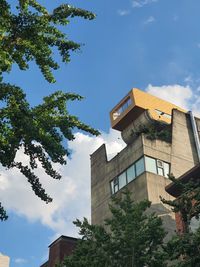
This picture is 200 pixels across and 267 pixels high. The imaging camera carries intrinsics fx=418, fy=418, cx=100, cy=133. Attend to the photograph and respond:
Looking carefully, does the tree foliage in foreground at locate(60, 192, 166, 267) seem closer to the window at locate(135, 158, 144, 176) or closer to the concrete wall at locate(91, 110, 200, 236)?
the concrete wall at locate(91, 110, 200, 236)

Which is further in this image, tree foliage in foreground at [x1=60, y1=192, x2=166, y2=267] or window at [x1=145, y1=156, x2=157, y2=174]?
window at [x1=145, y1=156, x2=157, y2=174]

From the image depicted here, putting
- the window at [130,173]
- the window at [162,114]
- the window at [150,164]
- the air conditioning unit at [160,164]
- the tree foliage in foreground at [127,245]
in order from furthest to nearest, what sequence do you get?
the window at [162,114] < the air conditioning unit at [160,164] < the window at [130,173] < the window at [150,164] < the tree foliage in foreground at [127,245]

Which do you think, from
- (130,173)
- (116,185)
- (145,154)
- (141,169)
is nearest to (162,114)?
(145,154)

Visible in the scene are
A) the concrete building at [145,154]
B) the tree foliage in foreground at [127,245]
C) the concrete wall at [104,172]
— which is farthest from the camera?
the concrete wall at [104,172]

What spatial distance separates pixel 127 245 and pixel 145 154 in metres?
20.0

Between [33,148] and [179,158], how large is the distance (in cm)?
2973

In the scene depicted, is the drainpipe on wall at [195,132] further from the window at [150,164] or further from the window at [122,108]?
the window at [122,108]

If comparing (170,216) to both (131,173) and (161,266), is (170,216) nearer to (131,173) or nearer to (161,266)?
(131,173)

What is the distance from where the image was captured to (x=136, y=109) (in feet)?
140

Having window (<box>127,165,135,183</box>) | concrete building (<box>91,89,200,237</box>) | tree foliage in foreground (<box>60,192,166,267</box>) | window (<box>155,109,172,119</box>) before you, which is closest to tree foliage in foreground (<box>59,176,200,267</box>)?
tree foliage in foreground (<box>60,192,166,267</box>)

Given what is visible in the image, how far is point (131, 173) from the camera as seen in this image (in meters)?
37.6

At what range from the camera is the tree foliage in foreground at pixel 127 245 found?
17.1m

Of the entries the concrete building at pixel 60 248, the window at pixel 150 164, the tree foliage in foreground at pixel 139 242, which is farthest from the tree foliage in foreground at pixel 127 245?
the concrete building at pixel 60 248

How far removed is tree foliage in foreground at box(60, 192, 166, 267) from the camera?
1711 centimetres
